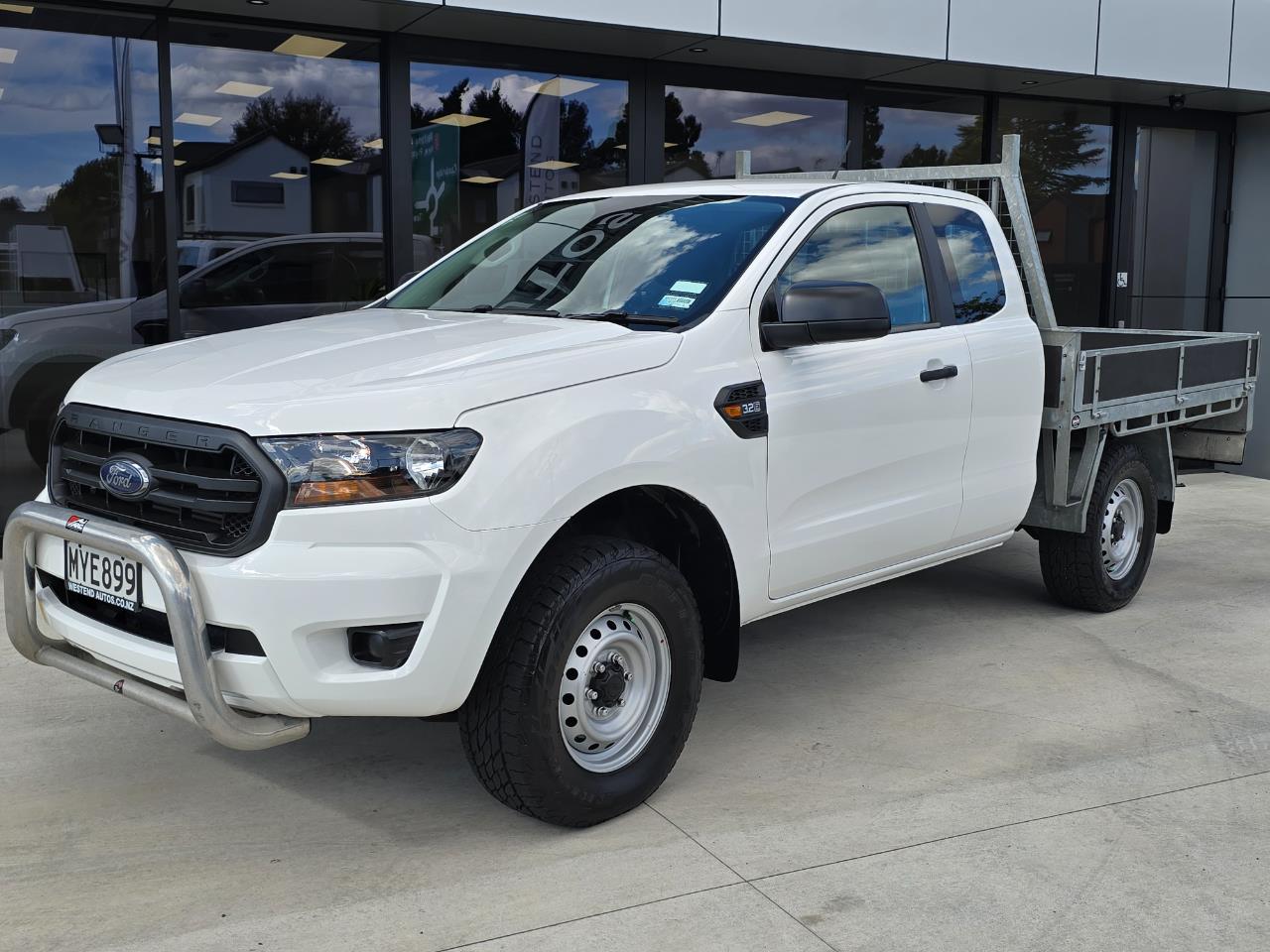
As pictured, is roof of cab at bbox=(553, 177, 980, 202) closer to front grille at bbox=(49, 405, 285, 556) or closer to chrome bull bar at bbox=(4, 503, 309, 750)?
front grille at bbox=(49, 405, 285, 556)

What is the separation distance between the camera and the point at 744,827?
3.70 meters

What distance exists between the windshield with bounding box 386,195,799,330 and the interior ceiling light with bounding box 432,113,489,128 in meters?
3.73

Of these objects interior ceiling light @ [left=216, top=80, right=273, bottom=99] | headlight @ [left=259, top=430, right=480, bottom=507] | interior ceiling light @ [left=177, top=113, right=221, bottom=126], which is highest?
interior ceiling light @ [left=216, top=80, right=273, bottom=99]

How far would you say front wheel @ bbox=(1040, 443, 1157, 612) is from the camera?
233 inches

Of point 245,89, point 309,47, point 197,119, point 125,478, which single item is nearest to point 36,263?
point 197,119

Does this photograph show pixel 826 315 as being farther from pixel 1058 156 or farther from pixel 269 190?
pixel 1058 156

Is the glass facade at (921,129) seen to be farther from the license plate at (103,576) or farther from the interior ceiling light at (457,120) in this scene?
the license plate at (103,576)

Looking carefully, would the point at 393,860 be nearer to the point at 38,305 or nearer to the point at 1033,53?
the point at 38,305

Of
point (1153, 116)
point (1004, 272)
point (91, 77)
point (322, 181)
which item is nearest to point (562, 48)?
point (322, 181)

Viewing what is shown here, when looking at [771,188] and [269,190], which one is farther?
[269,190]

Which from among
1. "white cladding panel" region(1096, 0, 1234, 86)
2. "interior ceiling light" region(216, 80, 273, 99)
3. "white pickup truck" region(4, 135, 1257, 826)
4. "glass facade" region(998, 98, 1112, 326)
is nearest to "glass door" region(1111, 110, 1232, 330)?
"glass facade" region(998, 98, 1112, 326)

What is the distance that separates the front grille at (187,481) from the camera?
10.2ft

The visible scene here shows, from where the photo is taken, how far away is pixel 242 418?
3131mm

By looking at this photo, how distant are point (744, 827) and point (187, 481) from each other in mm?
1881
